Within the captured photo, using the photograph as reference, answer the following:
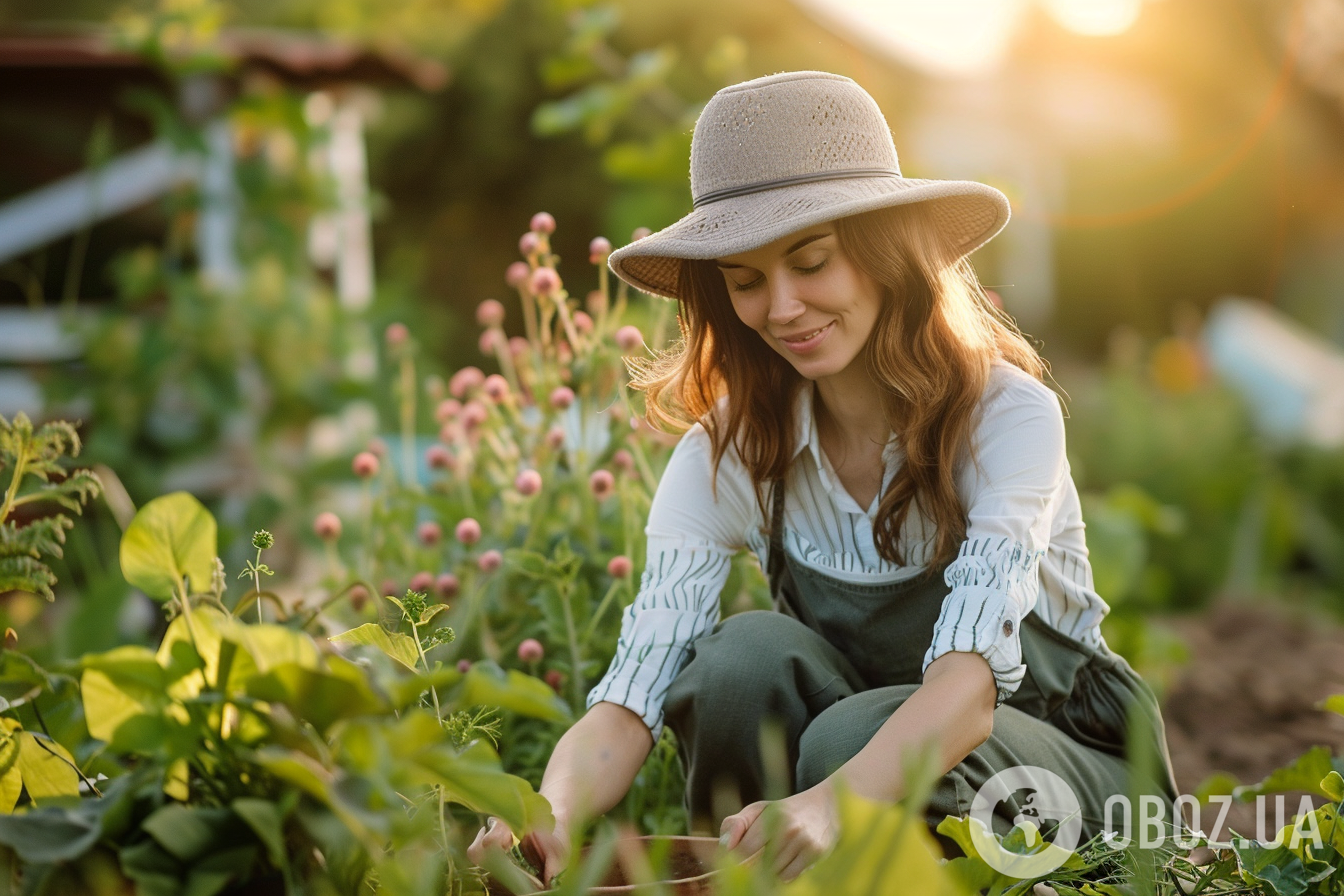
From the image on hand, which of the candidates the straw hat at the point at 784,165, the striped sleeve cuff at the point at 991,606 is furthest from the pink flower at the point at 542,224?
the striped sleeve cuff at the point at 991,606

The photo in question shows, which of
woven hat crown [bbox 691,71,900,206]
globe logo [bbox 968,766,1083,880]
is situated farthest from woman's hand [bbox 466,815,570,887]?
woven hat crown [bbox 691,71,900,206]

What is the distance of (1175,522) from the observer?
3.96 meters

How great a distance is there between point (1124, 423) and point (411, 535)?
3622 mm

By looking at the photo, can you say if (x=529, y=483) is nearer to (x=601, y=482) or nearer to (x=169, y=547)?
(x=601, y=482)

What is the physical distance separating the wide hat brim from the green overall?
418mm

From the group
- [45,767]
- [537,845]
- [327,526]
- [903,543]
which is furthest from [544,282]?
[45,767]

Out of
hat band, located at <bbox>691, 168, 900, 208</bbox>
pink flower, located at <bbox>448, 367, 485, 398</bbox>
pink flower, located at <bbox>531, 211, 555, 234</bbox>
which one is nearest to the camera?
hat band, located at <bbox>691, 168, 900, 208</bbox>

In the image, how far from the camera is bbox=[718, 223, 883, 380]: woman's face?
1.54m

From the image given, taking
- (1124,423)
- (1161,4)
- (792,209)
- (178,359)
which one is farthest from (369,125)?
(792,209)

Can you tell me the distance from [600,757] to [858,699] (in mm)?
331

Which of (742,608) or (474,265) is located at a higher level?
(474,265)

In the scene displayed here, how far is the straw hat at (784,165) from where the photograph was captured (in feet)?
4.85

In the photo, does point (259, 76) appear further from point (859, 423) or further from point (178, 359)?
point (859, 423)

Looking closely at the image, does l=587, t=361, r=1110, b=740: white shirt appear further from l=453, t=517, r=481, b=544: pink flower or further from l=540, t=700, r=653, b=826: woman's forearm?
l=453, t=517, r=481, b=544: pink flower
